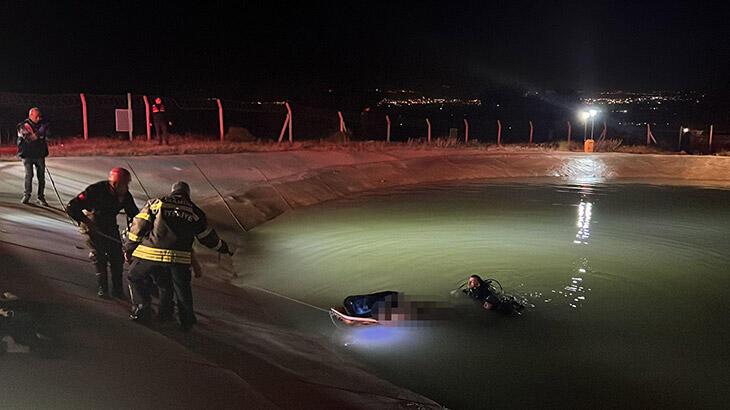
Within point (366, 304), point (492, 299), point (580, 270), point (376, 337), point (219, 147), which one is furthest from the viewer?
point (219, 147)

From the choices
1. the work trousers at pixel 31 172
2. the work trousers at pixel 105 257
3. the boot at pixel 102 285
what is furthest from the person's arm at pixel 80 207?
the work trousers at pixel 31 172

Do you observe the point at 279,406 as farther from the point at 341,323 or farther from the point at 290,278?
the point at 290,278

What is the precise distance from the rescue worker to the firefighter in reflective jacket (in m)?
0.88

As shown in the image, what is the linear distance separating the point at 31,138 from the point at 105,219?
17.6 ft

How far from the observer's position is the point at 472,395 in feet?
23.0

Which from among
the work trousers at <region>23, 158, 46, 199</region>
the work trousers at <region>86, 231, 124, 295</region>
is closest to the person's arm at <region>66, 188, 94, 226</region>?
the work trousers at <region>86, 231, 124, 295</region>

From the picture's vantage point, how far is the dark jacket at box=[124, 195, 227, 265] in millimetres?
6648

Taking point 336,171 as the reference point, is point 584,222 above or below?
below

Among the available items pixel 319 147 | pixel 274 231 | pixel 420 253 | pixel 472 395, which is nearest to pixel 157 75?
pixel 319 147

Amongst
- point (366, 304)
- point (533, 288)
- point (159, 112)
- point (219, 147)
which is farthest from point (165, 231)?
point (219, 147)

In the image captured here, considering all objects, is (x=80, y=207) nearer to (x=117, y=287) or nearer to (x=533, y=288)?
(x=117, y=287)

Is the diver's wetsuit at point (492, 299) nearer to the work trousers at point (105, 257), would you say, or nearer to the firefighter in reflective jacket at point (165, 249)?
the firefighter in reflective jacket at point (165, 249)

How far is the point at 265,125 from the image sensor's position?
1331 inches

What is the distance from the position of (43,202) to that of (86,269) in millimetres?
4591
